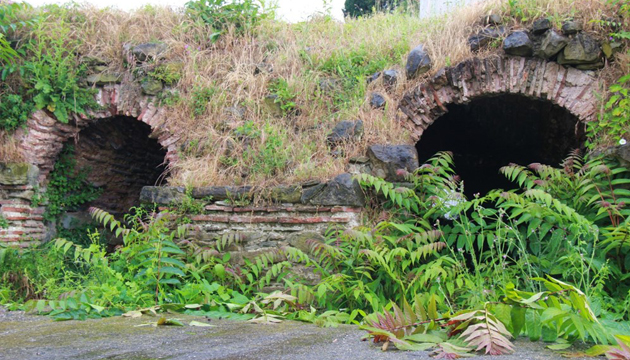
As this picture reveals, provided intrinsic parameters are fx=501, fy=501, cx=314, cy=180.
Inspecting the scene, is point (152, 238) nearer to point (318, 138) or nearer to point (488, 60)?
point (318, 138)

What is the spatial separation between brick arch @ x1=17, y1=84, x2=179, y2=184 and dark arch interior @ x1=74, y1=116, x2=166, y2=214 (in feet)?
1.06

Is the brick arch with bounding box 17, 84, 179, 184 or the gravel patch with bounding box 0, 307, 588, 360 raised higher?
the brick arch with bounding box 17, 84, 179, 184

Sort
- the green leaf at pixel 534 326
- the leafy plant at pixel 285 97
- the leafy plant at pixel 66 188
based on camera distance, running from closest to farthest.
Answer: the green leaf at pixel 534 326
the leafy plant at pixel 285 97
the leafy plant at pixel 66 188

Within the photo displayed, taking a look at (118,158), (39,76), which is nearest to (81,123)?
(39,76)

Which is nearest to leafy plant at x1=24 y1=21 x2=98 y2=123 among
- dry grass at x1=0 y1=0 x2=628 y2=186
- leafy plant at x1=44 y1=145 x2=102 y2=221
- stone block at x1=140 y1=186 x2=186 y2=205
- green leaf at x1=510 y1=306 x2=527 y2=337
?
dry grass at x1=0 y1=0 x2=628 y2=186

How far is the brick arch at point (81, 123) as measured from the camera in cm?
684

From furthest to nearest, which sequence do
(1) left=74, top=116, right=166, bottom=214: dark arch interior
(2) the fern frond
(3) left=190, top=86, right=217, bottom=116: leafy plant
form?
(1) left=74, top=116, right=166, bottom=214: dark arch interior < (3) left=190, top=86, right=217, bottom=116: leafy plant < (2) the fern frond

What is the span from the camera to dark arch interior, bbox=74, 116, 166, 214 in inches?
306

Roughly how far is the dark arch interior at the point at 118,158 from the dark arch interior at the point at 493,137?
4.84 meters

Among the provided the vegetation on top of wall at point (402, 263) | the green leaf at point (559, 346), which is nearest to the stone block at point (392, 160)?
the vegetation on top of wall at point (402, 263)

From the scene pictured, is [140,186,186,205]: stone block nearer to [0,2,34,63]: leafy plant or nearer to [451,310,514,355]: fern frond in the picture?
[0,2,34,63]: leafy plant

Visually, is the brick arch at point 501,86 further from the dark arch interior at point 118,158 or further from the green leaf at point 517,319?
the green leaf at point 517,319

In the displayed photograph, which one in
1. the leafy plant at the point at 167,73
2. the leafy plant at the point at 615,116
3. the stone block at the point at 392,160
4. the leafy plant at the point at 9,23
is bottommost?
the stone block at the point at 392,160

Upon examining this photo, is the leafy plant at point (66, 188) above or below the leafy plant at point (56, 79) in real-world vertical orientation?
below
